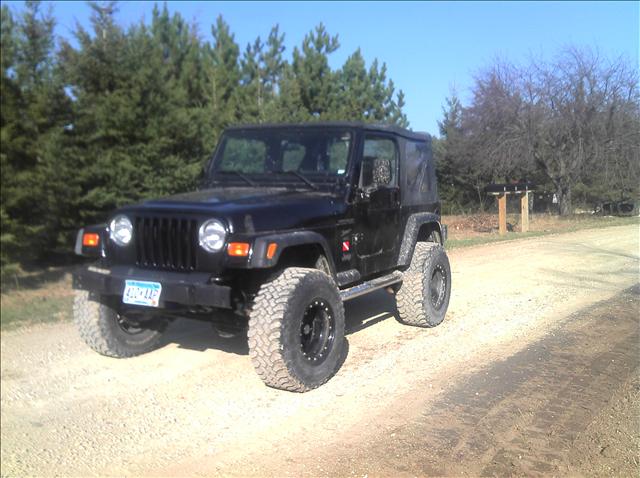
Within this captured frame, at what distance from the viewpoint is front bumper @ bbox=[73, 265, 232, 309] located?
3883 mm

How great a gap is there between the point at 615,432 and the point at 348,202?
8.86 ft

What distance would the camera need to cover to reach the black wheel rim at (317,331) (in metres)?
4.43

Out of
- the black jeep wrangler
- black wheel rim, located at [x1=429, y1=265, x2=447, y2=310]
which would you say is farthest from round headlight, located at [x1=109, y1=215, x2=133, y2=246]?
black wheel rim, located at [x1=429, y1=265, x2=447, y2=310]

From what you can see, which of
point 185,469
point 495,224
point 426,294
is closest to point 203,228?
point 185,469

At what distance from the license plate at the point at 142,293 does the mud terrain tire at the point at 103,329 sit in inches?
29.6

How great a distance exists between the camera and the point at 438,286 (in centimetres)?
657

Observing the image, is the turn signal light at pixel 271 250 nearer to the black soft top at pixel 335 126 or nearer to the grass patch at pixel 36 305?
the black soft top at pixel 335 126

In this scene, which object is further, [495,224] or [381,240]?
[495,224]

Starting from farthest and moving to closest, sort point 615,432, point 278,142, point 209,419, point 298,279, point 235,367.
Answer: point 278,142
point 235,367
point 298,279
point 209,419
point 615,432

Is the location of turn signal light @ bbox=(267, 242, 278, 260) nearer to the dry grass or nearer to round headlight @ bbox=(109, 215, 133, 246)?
round headlight @ bbox=(109, 215, 133, 246)

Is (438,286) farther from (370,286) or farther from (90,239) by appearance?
(90,239)

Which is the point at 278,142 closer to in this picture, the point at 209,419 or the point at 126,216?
the point at 126,216

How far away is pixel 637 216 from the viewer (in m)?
5.98

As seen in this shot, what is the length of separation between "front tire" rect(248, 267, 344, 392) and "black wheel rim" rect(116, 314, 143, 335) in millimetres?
1564
